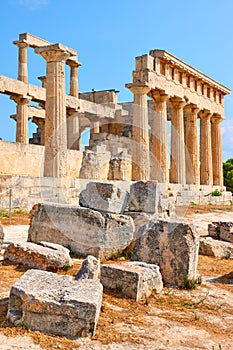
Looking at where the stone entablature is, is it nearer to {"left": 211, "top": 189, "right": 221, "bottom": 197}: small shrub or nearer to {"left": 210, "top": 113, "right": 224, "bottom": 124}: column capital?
{"left": 210, "top": 113, "right": 224, "bottom": 124}: column capital

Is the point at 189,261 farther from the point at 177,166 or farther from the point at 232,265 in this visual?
the point at 177,166

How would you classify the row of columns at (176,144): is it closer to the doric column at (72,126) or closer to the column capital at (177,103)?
the column capital at (177,103)

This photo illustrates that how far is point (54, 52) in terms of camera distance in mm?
15023

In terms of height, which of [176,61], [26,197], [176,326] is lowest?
[176,326]

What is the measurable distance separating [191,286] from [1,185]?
8.06 metres

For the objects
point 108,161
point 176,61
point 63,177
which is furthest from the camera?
point 176,61

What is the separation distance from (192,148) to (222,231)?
1743 centimetres

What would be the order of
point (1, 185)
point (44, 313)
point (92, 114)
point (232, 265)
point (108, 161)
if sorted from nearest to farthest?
point (44, 313) < point (232, 265) < point (1, 185) < point (108, 161) < point (92, 114)

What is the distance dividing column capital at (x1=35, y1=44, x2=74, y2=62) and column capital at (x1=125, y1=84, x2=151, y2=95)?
6461mm

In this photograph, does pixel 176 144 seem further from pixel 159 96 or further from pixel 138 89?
pixel 138 89

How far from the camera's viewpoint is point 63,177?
15367 mm

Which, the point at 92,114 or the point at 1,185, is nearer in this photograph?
the point at 1,185

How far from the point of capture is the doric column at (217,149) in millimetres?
30281

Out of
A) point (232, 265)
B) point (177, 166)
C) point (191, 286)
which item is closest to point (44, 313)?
point (191, 286)
